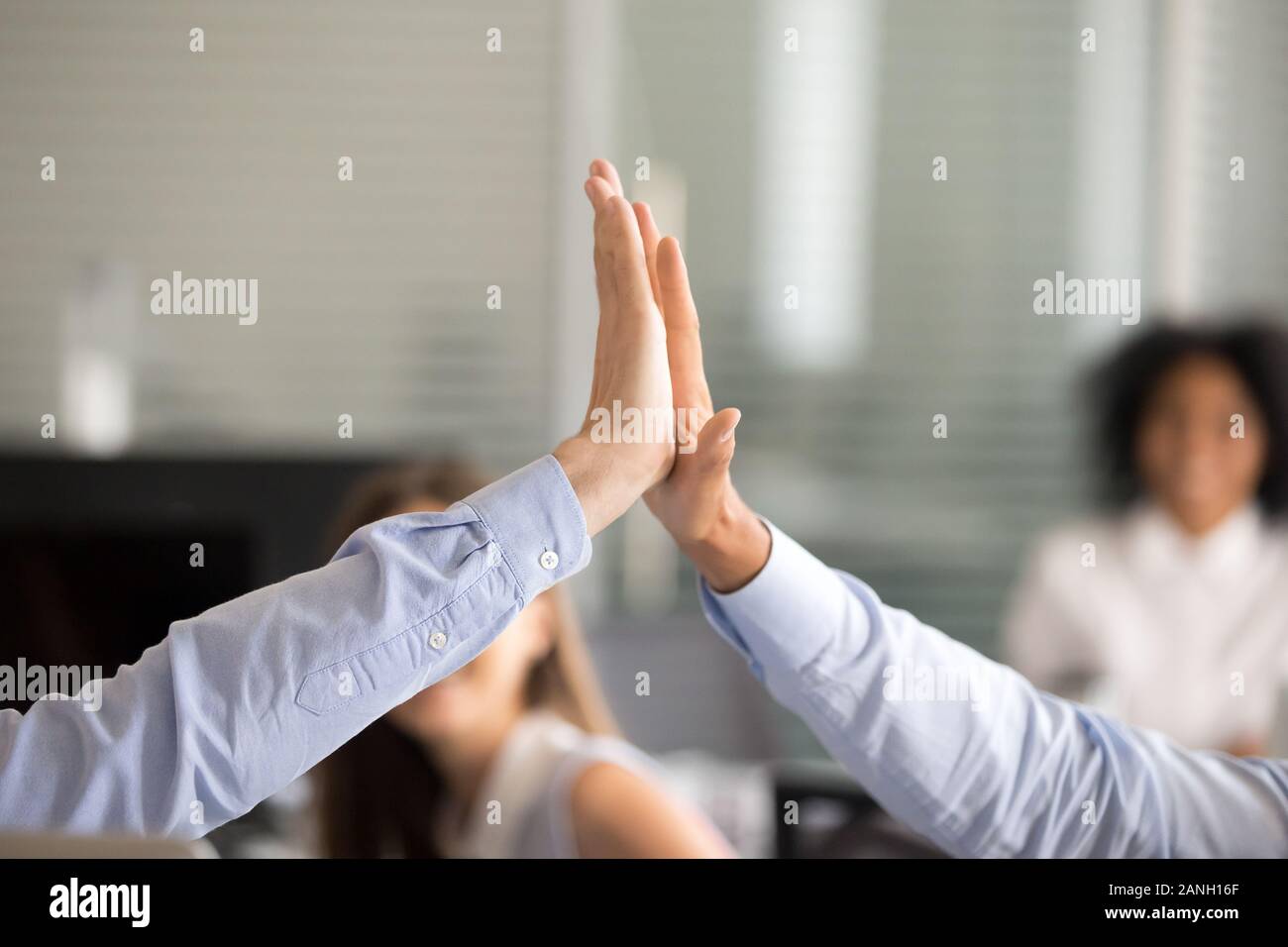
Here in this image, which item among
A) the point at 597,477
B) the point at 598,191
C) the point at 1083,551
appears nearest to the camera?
the point at 597,477

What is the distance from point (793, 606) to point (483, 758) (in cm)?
71

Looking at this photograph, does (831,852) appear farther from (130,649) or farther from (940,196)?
(940,196)

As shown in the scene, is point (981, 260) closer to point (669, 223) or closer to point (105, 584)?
point (669, 223)

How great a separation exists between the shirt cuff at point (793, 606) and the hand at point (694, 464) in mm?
14

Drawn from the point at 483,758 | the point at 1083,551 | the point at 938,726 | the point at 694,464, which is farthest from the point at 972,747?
the point at 1083,551

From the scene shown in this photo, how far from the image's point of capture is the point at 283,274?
2.70 metres

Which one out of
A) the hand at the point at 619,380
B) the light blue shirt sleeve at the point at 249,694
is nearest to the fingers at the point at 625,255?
the hand at the point at 619,380

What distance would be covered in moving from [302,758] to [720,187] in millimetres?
2339

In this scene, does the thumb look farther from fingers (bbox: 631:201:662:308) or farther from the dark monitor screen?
the dark monitor screen

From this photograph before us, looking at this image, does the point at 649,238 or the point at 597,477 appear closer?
the point at 597,477

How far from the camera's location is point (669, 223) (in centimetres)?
278

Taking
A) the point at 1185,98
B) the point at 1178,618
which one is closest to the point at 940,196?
the point at 1185,98

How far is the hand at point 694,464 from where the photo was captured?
0.80m

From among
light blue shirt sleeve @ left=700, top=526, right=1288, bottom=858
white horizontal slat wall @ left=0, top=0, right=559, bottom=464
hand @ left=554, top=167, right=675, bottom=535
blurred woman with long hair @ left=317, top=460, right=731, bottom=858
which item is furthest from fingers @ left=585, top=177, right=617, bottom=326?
white horizontal slat wall @ left=0, top=0, right=559, bottom=464
